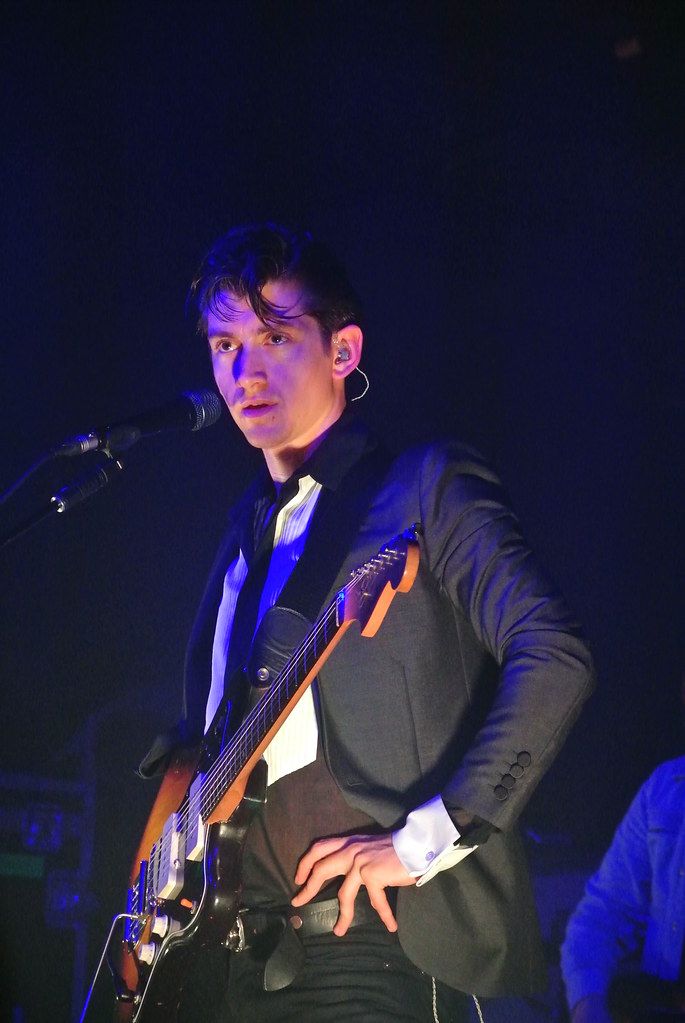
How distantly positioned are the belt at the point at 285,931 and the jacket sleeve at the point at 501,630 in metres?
0.32

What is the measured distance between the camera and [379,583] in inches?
53.7

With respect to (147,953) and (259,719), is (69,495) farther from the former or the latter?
(147,953)

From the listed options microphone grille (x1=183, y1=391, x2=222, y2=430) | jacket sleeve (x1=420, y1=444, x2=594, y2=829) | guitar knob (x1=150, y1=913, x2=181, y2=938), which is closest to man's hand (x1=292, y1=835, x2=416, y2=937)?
jacket sleeve (x1=420, y1=444, x2=594, y2=829)

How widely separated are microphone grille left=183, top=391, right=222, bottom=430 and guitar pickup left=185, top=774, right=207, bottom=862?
791 mm

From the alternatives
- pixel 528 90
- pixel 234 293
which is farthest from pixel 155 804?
pixel 528 90

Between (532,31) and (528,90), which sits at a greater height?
(532,31)

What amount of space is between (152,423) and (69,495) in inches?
10.0

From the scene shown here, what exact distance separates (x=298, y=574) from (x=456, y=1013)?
2.64 feet

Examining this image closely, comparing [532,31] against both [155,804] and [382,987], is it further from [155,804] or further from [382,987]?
[382,987]

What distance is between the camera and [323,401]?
2.06m

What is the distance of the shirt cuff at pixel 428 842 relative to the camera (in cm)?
136

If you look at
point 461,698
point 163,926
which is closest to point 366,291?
point 461,698

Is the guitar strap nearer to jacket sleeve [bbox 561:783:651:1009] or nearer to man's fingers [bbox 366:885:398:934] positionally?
man's fingers [bbox 366:885:398:934]

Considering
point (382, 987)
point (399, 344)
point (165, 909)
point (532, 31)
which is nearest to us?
point (382, 987)
